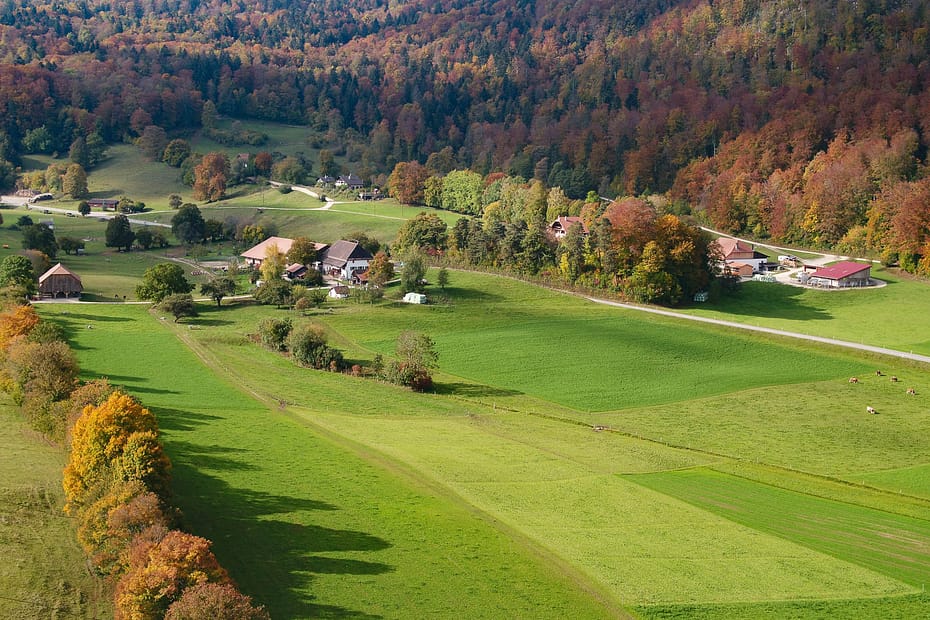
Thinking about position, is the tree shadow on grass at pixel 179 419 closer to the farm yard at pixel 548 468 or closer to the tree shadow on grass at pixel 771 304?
the farm yard at pixel 548 468

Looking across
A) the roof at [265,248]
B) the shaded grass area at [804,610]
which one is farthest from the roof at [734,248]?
the shaded grass area at [804,610]

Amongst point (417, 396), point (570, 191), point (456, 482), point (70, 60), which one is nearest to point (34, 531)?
point (456, 482)

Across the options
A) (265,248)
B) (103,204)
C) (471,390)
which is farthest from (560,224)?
(103,204)

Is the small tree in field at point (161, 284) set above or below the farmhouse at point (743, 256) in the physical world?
below

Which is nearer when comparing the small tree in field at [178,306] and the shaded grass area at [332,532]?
the shaded grass area at [332,532]

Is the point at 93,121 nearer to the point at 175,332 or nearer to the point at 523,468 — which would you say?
the point at 175,332

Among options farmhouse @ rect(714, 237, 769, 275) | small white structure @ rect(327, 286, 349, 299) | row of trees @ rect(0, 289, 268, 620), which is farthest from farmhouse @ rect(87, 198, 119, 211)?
row of trees @ rect(0, 289, 268, 620)

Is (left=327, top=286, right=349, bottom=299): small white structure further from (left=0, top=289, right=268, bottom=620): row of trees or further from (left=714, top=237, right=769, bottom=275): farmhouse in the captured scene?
(left=714, top=237, right=769, bottom=275): farmhouse
